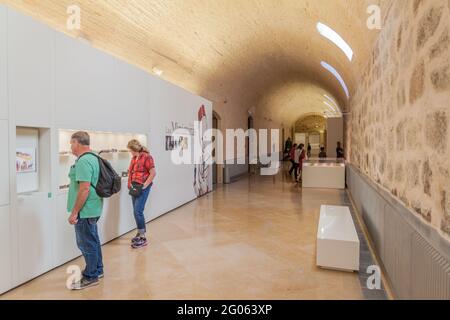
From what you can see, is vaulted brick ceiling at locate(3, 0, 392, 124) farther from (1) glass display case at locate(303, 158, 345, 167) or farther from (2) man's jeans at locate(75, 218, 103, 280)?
(2) man's jeans at locate(75, 218, 103, 280)

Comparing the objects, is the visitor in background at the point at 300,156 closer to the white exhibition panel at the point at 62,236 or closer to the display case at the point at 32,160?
the white exhibition panel at the point at 62,236

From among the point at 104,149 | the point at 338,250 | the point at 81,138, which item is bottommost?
the point at 338,250

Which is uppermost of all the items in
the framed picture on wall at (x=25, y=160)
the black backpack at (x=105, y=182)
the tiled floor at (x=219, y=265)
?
the framed picture on wall at (x=25, y=160)

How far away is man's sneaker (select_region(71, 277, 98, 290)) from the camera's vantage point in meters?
3.24

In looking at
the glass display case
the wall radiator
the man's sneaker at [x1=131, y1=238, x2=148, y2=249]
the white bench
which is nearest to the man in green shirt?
the man's sneaker at [x1=131, y1=238, x2=148, y2=249]

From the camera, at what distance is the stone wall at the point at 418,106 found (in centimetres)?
191

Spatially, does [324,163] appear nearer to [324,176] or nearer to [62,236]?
[324,176]

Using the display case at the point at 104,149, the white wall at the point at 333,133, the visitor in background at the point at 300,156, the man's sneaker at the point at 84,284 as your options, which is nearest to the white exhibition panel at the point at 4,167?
the display case at the point at 104,149

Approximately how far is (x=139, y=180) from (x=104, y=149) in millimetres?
899

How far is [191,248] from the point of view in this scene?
177 inches

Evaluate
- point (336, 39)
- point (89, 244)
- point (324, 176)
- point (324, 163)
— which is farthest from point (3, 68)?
point (324, 163)

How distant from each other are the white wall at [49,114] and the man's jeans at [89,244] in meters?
0.61

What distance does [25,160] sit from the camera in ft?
11.4
